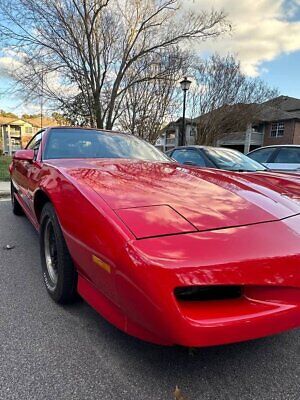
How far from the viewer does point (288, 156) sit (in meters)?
7.39

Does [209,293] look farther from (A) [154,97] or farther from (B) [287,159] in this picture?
(A) [154,97]

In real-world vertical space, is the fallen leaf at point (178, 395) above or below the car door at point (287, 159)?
below

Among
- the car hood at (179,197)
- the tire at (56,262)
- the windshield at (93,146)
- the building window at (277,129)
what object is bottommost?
the tire at (56,262)

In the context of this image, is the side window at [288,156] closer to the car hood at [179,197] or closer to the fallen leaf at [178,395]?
the car hood at [179,197]

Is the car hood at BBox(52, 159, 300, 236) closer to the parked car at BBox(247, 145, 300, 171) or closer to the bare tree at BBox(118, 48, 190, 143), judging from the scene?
the parked car at BBox(247, 145, 300, 171)

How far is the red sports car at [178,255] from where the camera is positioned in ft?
4.17

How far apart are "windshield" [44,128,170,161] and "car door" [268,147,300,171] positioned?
4788 mm

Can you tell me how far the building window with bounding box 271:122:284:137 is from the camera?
3047 cm

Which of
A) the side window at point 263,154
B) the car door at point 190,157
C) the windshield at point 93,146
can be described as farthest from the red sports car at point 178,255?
the side window at point 263,154

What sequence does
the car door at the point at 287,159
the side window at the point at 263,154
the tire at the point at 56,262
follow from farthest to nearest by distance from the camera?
1. the side window at the point at 263,154
2. the car door at the point at 287,159
3. the tire at the point at 56,262

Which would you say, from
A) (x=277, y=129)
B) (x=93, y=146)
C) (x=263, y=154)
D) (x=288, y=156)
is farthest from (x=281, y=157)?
(x=277, y=129)

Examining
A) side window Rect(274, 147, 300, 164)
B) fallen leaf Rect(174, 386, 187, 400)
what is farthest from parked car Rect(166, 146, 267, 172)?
fallen leaf Rect(174, 386, 187, 400)

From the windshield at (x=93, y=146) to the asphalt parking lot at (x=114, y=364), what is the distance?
54.8 inches

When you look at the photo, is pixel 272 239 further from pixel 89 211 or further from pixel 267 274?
pixel 89 211
